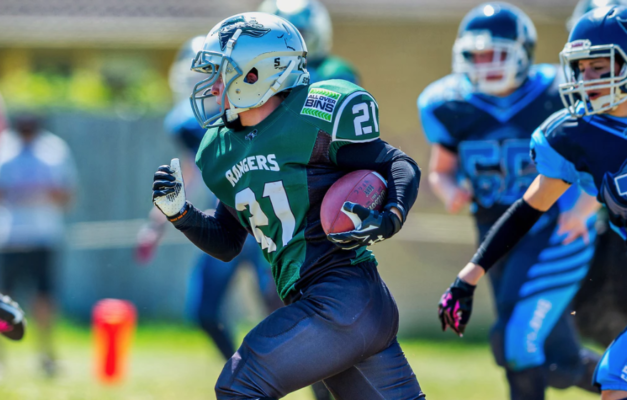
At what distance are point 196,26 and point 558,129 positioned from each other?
861 centimetres

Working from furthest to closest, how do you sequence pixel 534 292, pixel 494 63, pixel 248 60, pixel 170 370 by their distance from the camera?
pixel 170 370 < pixel 494 63 < pixel 534 292 < pixel 248 60

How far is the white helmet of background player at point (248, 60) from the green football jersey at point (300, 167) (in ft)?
0.27

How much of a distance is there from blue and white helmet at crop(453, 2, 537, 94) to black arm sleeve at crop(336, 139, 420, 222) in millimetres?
1927

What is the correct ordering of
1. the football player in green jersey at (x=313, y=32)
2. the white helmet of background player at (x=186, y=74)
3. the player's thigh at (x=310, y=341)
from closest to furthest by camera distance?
the player's thigh at (x=310, y=341), the football player in green jersey at (x=313, y=32), the white helmet of background player at (x=186, y=74)

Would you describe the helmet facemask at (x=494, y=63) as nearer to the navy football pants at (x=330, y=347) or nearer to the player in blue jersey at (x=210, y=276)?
the player in blue jersey at (x=210, y=276)

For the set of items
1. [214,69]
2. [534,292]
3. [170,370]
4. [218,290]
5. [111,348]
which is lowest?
[170,370]

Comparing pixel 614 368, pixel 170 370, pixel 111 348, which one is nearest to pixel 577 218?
pixel 614 368

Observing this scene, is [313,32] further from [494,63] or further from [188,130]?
[494,63]

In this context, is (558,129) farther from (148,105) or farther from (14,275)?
(148,105)

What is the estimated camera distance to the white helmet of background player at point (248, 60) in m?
3.17

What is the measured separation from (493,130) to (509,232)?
1.38m

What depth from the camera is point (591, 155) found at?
131 inches

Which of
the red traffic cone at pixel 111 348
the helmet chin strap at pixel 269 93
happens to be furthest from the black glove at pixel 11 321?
the red traffic cone at pixel 111 348

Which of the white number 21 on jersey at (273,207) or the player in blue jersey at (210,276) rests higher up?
the white number 21 on jersey at (273,207)
